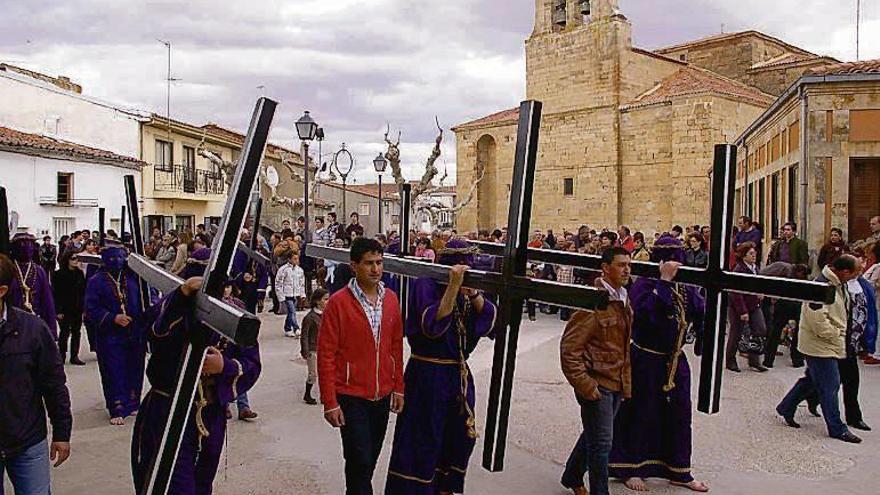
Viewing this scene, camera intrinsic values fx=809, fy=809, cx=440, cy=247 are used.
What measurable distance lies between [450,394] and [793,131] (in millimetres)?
13557

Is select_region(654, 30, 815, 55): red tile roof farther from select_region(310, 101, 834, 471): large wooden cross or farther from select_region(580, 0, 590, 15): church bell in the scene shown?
select_region(310, 101, 834, 471): large wooden cross

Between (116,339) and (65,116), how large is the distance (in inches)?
842

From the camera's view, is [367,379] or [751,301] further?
[751,301]

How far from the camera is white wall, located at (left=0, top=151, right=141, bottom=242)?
21.6 metres

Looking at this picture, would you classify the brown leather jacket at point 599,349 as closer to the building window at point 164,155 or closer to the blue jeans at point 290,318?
the blue jeans at point 290,318

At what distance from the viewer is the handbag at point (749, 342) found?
10.5m

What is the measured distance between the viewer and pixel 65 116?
26641 mm

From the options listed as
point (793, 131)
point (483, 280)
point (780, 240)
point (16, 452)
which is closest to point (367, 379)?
point (483, 280)

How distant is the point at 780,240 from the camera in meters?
13.6

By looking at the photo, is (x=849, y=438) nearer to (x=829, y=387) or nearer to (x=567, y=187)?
(x=829, y=387)

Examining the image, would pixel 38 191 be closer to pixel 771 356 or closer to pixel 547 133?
pixel 771 356

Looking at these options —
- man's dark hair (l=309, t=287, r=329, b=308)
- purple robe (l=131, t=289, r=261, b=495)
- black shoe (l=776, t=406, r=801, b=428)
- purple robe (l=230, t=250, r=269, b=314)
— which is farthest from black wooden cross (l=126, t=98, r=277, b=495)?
black shoe (l=776, t=406, r=801, b=428)

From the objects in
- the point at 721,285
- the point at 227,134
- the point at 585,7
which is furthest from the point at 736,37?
the point at 721,285

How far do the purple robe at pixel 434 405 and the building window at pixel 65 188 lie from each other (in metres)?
21.4
